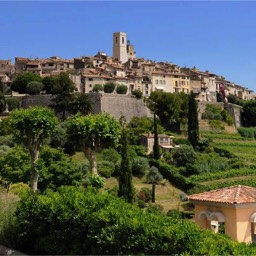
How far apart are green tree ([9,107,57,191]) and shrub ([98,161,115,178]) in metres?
19.2

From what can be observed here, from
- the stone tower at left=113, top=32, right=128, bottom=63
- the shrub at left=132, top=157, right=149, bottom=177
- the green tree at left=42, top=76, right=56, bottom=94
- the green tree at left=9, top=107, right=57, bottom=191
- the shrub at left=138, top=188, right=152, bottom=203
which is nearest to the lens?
the green tree at left=9, top=107, right=57, bottom=191

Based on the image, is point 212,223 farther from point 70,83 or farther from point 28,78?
point 28,78

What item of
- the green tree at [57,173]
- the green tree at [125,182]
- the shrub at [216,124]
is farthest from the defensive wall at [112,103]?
the green tree at [57,173]

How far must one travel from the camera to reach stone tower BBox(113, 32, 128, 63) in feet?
447

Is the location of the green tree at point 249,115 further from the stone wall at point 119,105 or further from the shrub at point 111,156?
the shrub at point 111,156

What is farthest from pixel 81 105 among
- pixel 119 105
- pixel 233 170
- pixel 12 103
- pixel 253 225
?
pixel 253 225

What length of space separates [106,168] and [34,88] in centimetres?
3333

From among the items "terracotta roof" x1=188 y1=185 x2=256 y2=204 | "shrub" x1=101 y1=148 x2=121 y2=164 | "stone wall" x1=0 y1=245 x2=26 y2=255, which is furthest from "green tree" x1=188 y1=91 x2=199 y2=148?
"stone wall" x1=0 y1=245 x2=26 y2=255

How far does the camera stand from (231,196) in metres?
15.7

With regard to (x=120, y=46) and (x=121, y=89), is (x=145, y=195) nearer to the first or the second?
(x=121, y=89)

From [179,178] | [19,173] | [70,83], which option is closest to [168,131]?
[70,83]

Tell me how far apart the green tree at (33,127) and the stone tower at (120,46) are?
108 metres

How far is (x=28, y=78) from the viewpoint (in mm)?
82188

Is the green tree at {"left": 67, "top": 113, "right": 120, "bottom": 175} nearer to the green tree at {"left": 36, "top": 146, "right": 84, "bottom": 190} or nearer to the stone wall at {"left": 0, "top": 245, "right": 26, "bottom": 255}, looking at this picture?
the green tree at {"left": 36, "top": 146, "right": 84, "bottom": 190}
